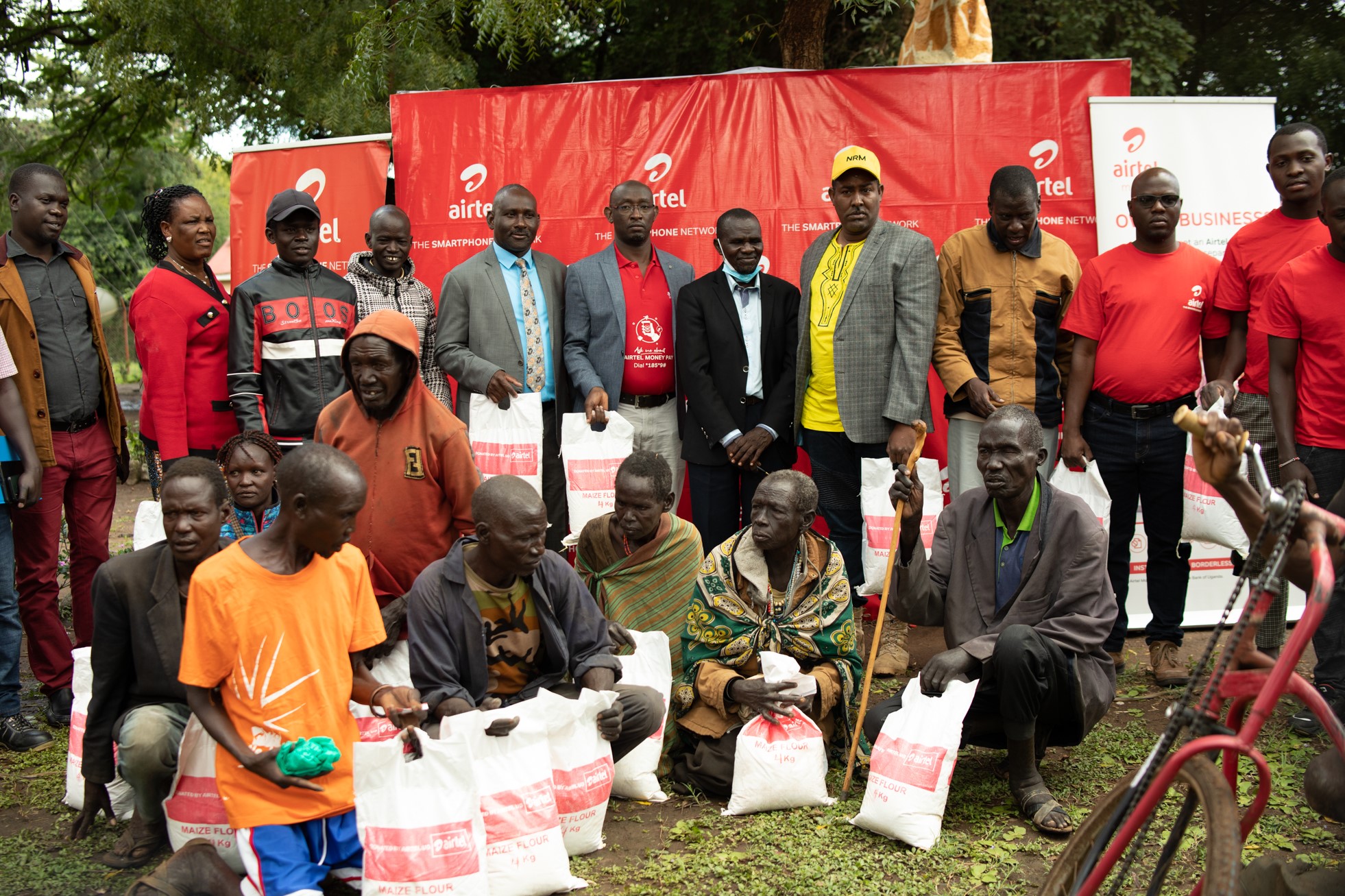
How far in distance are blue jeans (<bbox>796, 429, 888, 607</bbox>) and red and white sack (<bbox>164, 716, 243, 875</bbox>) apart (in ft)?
10.3

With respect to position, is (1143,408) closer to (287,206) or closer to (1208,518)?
(1208,518)

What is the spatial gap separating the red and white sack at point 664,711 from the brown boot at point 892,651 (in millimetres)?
1491

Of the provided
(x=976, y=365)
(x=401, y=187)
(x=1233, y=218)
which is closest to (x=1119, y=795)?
(x=976, y=365)

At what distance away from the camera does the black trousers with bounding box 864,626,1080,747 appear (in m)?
3.97

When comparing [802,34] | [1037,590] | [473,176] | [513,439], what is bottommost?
[1037,590]

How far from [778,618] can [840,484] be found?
4.66 feet

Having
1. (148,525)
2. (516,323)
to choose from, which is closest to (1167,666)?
(516,323)

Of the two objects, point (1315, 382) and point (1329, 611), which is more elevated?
point (1315, 382)

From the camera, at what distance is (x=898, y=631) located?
19.7ft

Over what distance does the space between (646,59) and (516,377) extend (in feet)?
16.3

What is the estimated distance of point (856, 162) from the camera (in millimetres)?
5434

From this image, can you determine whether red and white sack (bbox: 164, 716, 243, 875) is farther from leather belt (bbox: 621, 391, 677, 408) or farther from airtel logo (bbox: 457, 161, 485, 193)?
airtel logo (bbox: 457, 161, 485, 193)

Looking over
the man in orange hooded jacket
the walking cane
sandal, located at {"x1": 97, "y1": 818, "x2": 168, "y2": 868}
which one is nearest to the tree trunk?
the walking cane

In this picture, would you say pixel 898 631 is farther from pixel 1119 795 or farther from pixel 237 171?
pixel 237 171
